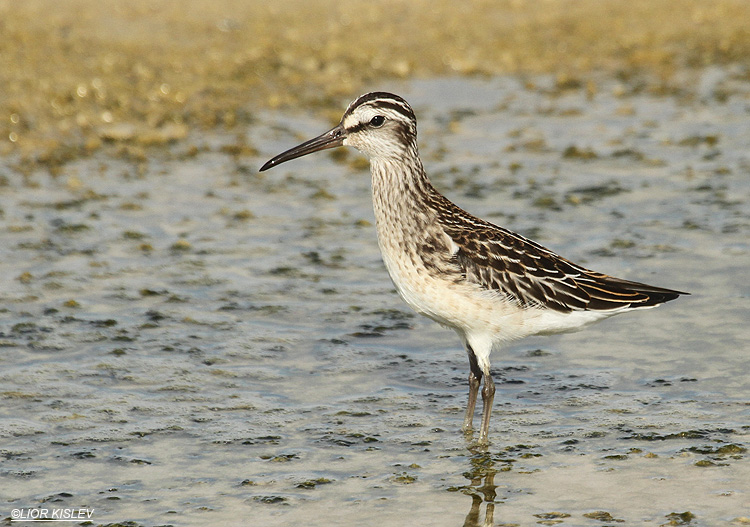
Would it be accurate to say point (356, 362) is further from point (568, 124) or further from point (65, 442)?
point (568, 124)

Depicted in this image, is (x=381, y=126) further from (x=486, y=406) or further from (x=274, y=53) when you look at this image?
(x=274, y=53)

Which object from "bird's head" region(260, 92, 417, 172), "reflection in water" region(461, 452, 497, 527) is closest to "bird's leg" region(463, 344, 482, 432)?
"reflection in water" region(461, 452, 497, 527)

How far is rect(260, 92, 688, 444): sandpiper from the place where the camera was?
315 inches

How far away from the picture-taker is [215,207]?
13086 mm

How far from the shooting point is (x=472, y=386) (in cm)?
871

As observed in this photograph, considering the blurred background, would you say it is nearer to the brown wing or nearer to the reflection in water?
the brown wing

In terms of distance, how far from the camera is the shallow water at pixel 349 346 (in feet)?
24.7

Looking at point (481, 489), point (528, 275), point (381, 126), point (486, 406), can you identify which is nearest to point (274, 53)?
point (381, 126)

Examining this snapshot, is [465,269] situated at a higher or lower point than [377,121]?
lower

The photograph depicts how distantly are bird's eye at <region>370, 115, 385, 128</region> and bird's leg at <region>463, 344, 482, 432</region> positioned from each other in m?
1.92

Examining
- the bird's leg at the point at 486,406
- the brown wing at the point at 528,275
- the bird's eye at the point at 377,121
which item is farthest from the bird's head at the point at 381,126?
the bird's leg at the point at 486,406

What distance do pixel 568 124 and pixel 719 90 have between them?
9.52 feet

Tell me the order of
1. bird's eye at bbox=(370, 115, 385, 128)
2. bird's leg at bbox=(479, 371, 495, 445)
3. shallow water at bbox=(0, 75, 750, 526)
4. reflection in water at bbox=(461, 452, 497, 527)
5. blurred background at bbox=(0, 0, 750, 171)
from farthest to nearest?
blurred background at bbox=(0, 0, 750, 171)
bird's eye at bbox=(370, 115, 385, 128)
bird's leg at bbox=(479, 371, 495, 445)
shallow water at bbox=(0, 75, 750, 526)
reflection in water at bbox=(461, 452, 497, 527)

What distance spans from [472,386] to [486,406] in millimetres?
319
